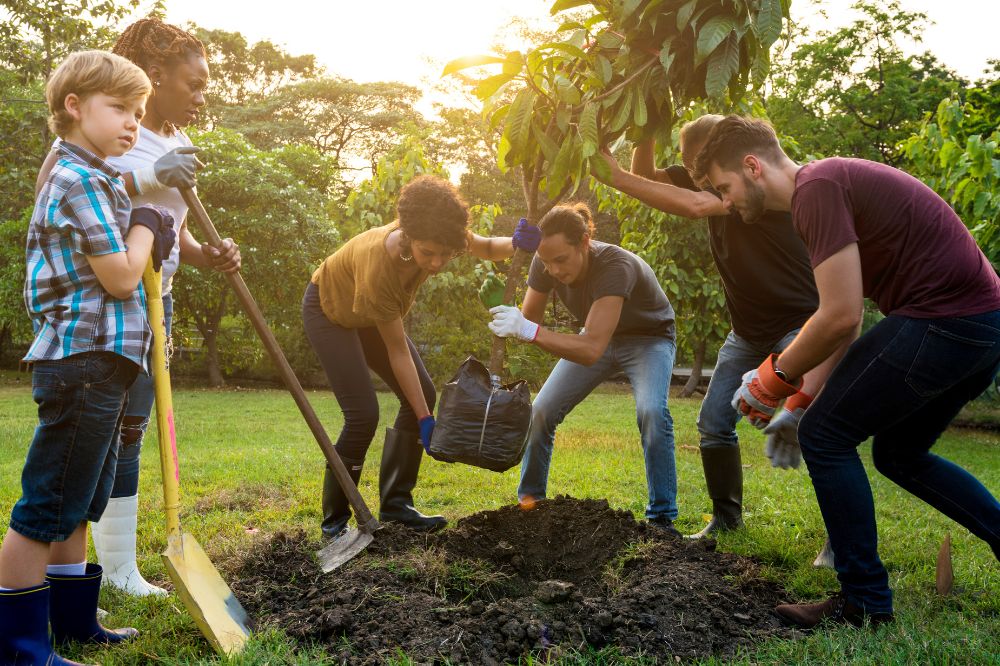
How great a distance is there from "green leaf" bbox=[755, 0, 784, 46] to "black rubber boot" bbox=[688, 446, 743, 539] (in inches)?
77.7

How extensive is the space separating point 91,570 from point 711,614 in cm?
210

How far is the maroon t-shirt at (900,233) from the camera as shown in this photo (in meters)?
2.45

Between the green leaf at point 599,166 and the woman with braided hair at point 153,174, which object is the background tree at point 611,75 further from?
the woman with braided hair at point 153,174

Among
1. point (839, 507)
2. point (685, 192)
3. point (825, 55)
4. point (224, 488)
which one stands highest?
point (825, 55)

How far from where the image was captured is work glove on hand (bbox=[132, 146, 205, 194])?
2.67m

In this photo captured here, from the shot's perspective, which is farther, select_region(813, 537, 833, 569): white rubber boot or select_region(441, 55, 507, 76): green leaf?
select_region(813, 537, 833, 569): white rubber boot

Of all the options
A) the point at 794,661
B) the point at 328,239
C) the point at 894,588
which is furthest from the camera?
the point at 328,239

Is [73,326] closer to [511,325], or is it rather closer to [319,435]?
[319,435]

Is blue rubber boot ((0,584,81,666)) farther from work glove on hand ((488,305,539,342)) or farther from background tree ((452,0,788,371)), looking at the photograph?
background tree ((452,0,788,371))

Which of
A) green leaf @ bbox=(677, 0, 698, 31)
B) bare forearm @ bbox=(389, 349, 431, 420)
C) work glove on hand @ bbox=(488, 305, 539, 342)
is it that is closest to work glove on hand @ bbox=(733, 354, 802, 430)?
work glove on hand @ bbox=(488, 305, 539, 342)

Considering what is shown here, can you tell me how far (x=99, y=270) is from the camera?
224cm

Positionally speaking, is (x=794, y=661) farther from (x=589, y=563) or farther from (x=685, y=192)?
(x=685, y=192)

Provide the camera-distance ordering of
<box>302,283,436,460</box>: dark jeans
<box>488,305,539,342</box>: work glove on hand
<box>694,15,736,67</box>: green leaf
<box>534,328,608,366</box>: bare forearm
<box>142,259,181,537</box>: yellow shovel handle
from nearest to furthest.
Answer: <box>142,259,181,537</box>: yellow shovel handle
<box>694,15,736,67</box>: green leaf
<box>488,305,539,342</box>: work glove on hand
<box>534,328,608,366</box>: bare forearm
<box>302,283,436,460</box>: dark jeans

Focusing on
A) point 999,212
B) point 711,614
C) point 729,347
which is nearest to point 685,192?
point 729,347
